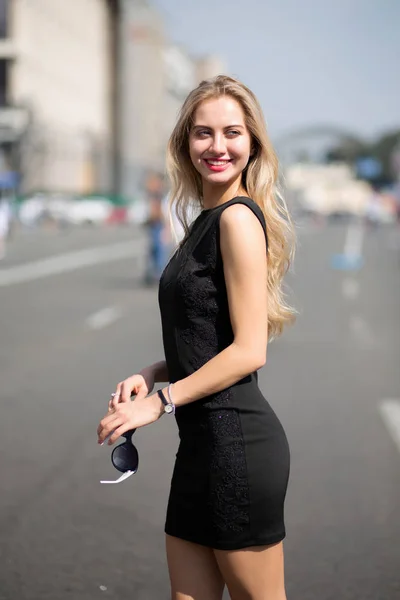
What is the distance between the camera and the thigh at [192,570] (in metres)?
2.86

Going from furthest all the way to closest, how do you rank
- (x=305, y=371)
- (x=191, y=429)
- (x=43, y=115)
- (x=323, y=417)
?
(x=43, y=115), (x=305, y=371), (x=323, y=417), (x=191, y=429)

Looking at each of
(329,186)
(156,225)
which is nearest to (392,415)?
(156,225)

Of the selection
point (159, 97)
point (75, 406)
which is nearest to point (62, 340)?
point (75, 406)

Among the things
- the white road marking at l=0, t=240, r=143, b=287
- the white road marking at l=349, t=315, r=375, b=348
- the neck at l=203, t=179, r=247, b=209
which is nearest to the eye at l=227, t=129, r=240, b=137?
the neck at l=203, t=179, r=247, b=209

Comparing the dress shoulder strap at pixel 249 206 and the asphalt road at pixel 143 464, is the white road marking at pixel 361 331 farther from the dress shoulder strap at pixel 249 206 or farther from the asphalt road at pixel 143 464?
the dress shoulder strap at pixel 249 206

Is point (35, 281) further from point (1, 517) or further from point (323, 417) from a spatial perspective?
point (1, 517)

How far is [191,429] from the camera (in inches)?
112

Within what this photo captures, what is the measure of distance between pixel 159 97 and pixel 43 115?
55.1m

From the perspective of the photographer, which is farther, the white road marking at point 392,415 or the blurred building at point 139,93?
the blurred building at point 139,93

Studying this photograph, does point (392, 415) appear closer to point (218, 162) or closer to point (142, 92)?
point (218, 162)

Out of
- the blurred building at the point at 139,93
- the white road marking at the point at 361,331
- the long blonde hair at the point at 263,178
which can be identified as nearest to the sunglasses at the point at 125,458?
the long blonde hair at the point at 263,178

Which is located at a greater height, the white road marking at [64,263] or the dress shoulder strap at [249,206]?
the dress shoulder strap at [249,206]

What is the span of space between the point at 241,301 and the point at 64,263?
27508mm

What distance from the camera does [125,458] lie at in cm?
289
